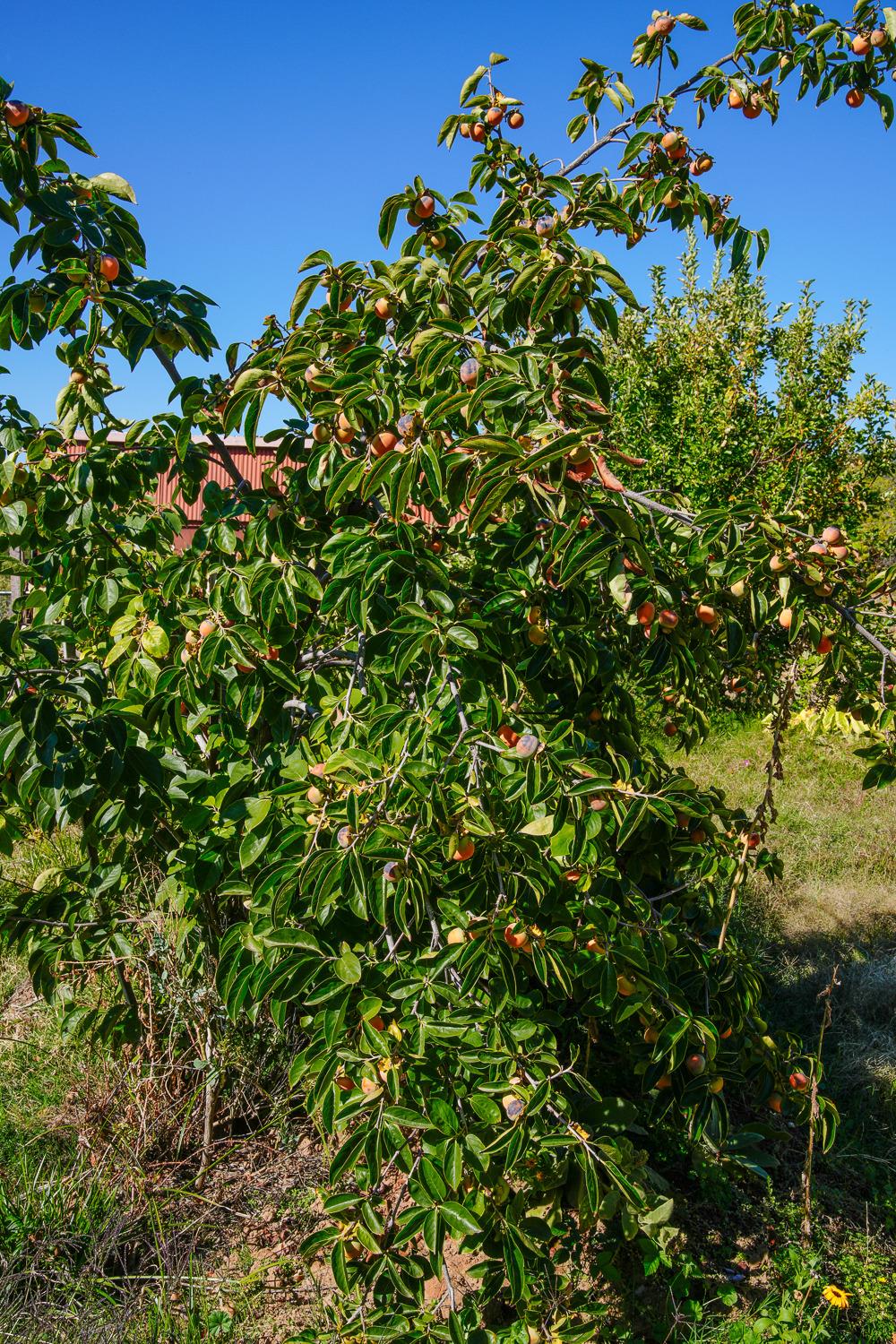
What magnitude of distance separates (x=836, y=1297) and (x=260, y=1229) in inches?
54.7

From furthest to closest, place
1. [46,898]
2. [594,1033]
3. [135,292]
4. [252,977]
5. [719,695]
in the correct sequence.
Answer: [719,695] < [46,898] < [594,1033] < [135,292] < [252,977]

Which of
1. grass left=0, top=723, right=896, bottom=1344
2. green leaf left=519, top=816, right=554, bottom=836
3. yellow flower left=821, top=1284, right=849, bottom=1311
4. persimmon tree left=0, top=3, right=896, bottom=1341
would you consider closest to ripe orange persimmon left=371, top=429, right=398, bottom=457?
persimmon tree left=0, top=3, right=896, bottom=1341

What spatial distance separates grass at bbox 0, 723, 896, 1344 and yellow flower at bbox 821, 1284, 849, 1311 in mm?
37

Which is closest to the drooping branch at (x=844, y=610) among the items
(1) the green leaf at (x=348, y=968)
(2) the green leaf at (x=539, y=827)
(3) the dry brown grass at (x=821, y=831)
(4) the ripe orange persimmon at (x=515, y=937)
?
(2) the green leaf at (x=539, y=827)

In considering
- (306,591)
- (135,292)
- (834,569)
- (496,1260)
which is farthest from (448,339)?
(496,1260)

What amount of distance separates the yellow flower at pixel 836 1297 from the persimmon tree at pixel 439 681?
0.34m

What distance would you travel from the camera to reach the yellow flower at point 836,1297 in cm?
201

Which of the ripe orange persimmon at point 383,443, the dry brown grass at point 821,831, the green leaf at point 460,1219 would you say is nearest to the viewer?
the green leaf at point 460,1219

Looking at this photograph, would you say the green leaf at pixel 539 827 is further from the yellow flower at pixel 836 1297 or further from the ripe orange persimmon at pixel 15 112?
the ripe orange persimmon at pixel 15 112

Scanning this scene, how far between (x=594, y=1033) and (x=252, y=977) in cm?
83

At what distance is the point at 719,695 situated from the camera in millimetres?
2430

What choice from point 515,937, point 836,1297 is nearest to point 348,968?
point 515,937

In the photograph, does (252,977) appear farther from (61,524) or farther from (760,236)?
(760,236)

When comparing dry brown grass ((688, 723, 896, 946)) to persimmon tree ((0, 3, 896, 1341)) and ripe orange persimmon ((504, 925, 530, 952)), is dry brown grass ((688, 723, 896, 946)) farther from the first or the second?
ripe orange persimmon ((504, 925, 530, 952))
